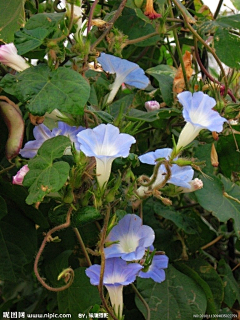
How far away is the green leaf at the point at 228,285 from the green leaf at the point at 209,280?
0.05 metres

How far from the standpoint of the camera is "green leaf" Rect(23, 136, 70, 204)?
1.71 ft

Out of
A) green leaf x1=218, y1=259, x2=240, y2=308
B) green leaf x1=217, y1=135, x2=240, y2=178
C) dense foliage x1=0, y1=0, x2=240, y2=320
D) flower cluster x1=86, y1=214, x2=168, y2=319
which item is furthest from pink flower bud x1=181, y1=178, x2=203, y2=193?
green leaf x1=218, y1=259, x2=240, y2=308

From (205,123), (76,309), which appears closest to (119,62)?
(205,123)

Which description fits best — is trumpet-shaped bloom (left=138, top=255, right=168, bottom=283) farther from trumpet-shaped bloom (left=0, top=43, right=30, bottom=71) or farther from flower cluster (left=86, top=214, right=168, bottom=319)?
trumpet-shaped bloom (left=0, top=43, right=30, bottom=71)

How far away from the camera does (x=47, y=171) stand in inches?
21.4

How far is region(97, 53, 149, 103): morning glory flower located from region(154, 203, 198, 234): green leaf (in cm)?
25

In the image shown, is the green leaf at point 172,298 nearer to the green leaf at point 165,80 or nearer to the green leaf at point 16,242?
the green leaf at point 16,242

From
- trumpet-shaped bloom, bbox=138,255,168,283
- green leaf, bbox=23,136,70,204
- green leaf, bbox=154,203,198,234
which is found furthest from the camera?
green leaf, bbox=154,203,198,234

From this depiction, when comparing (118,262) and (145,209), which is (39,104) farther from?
(145,209)

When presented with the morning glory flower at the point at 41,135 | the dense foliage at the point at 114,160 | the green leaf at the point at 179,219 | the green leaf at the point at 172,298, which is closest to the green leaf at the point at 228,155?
the dense foliage at the point at 114,160

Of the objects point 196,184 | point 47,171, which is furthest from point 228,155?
point 47,171

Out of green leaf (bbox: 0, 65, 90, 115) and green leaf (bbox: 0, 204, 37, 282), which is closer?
green leaf (bbox: 0, 65, 90, 115)

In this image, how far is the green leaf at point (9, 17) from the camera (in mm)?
696

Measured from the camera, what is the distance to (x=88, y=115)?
0.67m
